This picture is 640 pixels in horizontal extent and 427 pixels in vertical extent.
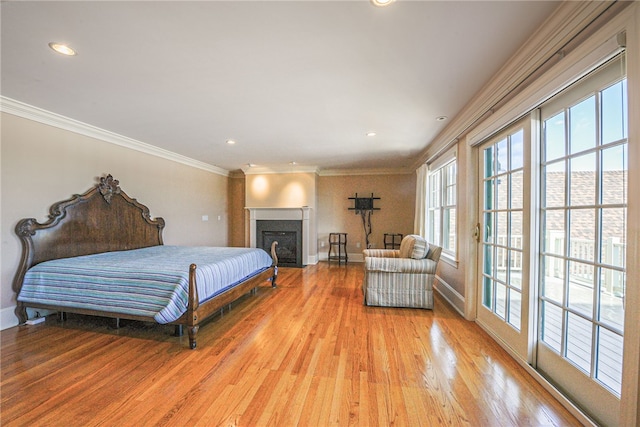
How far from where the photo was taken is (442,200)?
169 inches

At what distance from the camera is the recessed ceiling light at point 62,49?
1774 mm

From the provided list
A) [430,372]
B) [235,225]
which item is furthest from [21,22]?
[235,225]

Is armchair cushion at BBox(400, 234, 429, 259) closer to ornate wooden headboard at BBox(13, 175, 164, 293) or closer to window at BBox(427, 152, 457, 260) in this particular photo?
window at BBox(427, 152, 457, 260)

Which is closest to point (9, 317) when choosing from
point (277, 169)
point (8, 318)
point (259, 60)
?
point (8, 318)

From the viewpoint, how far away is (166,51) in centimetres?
185

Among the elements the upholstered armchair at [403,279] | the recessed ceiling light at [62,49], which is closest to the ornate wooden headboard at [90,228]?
the recessed ceiling light at [62,49]

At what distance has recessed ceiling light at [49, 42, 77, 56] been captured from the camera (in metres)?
1.77

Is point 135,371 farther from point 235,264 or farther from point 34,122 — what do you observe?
point 34,122

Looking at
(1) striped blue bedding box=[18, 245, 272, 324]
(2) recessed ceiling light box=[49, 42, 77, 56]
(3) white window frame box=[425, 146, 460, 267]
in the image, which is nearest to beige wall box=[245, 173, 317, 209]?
(3) white window frame box=[425, 146, 460, 267]

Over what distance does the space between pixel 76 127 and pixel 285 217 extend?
13.5 feet

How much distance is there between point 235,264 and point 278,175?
363 centimetres

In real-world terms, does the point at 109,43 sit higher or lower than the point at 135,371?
higher

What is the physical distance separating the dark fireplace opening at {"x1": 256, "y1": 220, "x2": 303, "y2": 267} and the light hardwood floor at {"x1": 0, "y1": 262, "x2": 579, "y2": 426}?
11.1ft

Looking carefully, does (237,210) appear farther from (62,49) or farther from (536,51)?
(536,51)
